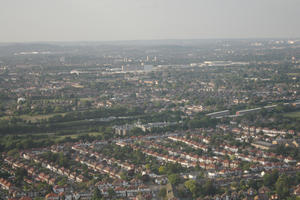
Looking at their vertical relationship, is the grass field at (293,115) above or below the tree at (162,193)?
below

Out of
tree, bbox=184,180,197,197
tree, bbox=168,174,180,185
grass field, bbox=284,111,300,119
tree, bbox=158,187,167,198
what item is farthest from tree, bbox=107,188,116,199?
grass field, bbox=284,111,300,119

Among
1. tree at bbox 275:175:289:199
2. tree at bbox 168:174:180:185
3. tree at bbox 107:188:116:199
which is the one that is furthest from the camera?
tree at bbox 168:174:180:185

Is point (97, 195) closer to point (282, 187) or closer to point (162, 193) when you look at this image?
point (162, 193)

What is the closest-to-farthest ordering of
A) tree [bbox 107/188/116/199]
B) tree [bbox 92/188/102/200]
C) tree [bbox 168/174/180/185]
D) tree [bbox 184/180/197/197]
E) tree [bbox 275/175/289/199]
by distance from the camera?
tree [bbox 275/175/289/199] < tree [bbox 92/188/102/200] < tree [bbox 184/180/197/197] < tree [bbox 107/188/116/199] < tree [bbox 168/174/180/185]

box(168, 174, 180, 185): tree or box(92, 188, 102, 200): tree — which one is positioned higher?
box(168, 174, 180, 185): tree

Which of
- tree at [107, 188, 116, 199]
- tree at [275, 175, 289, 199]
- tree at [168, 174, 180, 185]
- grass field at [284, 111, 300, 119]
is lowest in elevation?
grass field at [284, 111, 300, 119]

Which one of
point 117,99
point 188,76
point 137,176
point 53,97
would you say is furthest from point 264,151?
point 188,76

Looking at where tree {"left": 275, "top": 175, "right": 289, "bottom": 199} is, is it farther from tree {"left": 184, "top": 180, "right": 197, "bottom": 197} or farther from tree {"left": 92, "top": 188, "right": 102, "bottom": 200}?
tree {"left": 92, "top": 188, "right": 102, "bottom": 200}

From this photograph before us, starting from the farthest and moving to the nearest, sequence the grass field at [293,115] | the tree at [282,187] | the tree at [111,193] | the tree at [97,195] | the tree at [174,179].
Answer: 1. the grass field at [293,115]
2. the tree at [174,179]
3. the tree at [111,193]
4. the tree at [97,195]
5. the tree at [282,187]

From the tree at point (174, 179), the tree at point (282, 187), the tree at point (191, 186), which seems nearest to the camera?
the tree at point (282, 187)

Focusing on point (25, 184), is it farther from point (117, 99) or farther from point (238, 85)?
point (238, 85)

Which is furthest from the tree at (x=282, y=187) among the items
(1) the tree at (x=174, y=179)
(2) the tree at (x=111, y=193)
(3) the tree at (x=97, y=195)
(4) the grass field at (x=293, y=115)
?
(4) the grass field at (x=293, y=115)

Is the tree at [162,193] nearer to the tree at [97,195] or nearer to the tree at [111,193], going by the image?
the tree at [111,193]
